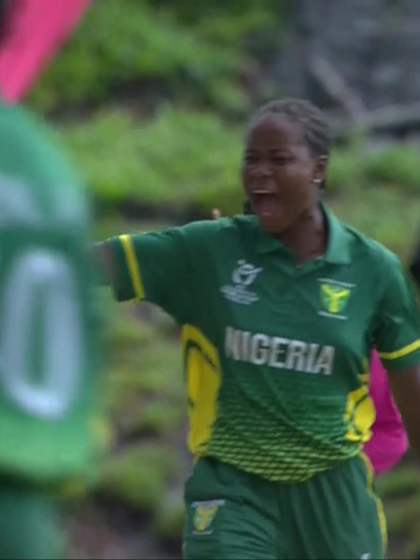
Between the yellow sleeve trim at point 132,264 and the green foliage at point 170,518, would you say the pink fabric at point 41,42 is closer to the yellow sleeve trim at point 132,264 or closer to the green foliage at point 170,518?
the yellow sleeve trim at point 132,264

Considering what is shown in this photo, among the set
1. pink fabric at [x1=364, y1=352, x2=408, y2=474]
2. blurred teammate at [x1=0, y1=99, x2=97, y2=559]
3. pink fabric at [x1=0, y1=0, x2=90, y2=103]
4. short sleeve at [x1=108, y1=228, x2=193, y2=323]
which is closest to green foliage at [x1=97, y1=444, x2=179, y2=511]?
pink fabric at [x1=0, y1=0, x2=90, y2=103]

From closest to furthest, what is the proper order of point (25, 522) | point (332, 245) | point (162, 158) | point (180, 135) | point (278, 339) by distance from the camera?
1. point (25, 522)
2. point (278, 339)
3. point (332, 245)
4. point (162, 158)
5. point (180, 135)

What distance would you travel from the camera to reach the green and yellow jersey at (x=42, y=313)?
9.42 feet

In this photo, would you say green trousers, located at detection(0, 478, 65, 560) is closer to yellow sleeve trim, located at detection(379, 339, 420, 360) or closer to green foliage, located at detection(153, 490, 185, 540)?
yellow sleeve trim, located at detection(379, 339, 420, 360)

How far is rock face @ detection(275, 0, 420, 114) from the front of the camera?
12359 millimetres

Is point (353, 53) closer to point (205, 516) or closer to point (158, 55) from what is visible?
point (158, 55)

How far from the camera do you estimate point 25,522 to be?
2865 millimetres

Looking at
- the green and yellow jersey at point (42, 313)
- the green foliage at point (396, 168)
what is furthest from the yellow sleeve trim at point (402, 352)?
the green foliage at point (396, 168)

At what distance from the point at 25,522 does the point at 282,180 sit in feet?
7.15

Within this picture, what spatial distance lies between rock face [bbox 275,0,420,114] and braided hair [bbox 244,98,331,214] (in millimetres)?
7197

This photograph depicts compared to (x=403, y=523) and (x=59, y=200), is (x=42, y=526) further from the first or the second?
(x=403, y=523)

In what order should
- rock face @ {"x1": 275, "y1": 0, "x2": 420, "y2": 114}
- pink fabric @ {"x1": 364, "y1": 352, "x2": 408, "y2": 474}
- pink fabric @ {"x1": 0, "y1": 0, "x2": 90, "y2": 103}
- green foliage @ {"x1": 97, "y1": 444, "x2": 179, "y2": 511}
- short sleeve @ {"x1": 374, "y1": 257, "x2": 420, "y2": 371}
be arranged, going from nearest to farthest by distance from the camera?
short sleeve @ {"x1": 374, "y1": 257, "x2": 420, "y2": 371} → pink fabric @ {"x1": 364, "y1": 352, "x2": 408, "y2": 474} → pink fabric @ {"x1": 0, "y1": 0, "x2": 90, "y2": 103} → green foliage @ {"x1": 97, "y1": 444, "x2": 179, "y2": 511} → rock face @ {"x1": 275, "y1": 0, "x2": 420, "y2": 114}

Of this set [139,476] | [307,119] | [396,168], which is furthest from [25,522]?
[396,168]

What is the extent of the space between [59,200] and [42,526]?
1.54 ft
